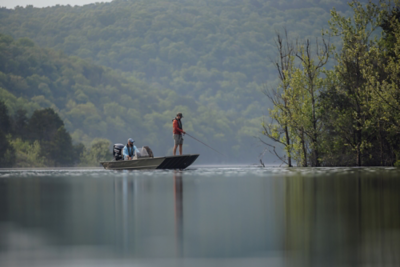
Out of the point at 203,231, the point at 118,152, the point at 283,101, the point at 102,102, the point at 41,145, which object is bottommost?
the point at 203,231

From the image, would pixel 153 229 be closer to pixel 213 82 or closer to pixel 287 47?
pixel 287 47

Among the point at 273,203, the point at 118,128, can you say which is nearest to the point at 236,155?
the point at 118,128

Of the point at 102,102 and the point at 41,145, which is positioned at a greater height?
the point at 102,102

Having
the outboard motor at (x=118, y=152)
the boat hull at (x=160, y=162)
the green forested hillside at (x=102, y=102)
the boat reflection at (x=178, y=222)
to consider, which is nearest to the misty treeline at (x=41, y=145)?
the green forested hillside at (x=102, y=102)

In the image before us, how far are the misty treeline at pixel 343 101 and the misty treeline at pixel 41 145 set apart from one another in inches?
1813

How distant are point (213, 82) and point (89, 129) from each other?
69.8 meters

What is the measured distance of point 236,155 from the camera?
156000mm

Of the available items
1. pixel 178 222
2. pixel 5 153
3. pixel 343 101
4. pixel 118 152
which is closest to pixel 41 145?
pixel 5 153

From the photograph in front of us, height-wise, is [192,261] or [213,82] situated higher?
[213,82]

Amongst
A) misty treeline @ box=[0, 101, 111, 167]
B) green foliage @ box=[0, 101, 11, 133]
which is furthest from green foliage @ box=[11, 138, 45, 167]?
green foliage @ box=[0, 101, 11, 133]

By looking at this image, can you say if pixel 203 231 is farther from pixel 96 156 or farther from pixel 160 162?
pixel 96 156

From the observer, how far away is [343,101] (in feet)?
114

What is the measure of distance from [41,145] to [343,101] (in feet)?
173

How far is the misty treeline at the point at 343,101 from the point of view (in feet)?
110
